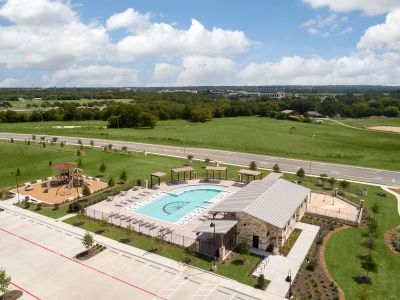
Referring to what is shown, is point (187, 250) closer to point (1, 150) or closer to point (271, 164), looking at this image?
point (271, 164)

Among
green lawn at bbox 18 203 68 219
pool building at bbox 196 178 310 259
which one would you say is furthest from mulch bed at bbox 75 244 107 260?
green lawn at bbox 18 203 68 219

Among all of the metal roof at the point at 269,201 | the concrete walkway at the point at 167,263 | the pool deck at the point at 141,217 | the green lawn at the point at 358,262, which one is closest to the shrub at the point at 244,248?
the metal roof at the point at 269,201

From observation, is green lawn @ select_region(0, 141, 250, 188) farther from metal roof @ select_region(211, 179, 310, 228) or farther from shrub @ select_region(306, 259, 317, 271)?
shrub @ select_region(306, 259, 317, 271)

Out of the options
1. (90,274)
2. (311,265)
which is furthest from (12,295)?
(311,265)

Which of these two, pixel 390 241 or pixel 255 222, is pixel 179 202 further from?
pixel 390 241

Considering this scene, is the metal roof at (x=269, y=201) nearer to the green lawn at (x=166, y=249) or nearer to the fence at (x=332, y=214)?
the fence at (x=332, y=214)
